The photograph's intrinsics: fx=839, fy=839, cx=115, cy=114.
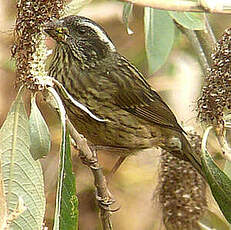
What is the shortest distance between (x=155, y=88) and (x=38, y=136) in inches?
119

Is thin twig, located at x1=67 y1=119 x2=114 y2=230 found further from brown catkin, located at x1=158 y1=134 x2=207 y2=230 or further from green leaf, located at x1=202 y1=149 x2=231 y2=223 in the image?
brown catkin, located at x1=158 y1=134 x2=207 y2=230

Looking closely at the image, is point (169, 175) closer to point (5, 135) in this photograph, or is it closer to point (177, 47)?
point (5, 135)

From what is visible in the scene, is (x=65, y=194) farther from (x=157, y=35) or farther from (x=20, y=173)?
(x=157, y=35)

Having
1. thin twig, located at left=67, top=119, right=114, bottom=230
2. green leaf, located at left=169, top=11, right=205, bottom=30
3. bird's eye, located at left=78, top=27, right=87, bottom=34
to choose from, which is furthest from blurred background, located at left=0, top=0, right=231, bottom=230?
thin twig, located at left=67, top=119, right=114, bottom=230

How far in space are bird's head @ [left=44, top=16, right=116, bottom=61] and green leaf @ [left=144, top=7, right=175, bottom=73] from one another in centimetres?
18

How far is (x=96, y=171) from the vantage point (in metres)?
2.70

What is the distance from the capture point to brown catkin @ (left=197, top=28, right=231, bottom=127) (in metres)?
2.79

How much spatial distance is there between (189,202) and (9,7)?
1.66 m

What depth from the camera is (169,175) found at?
385 centimetres

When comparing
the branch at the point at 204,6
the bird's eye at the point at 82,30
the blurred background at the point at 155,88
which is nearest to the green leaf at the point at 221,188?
the branch at the point at 204,6

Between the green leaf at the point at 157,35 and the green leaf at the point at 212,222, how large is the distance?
770 mm

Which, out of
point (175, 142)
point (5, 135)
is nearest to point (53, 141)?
point (175, 142)

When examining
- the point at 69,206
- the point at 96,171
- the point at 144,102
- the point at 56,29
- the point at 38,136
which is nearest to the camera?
the point at 69,206

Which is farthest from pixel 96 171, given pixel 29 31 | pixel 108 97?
pixel 108 97
